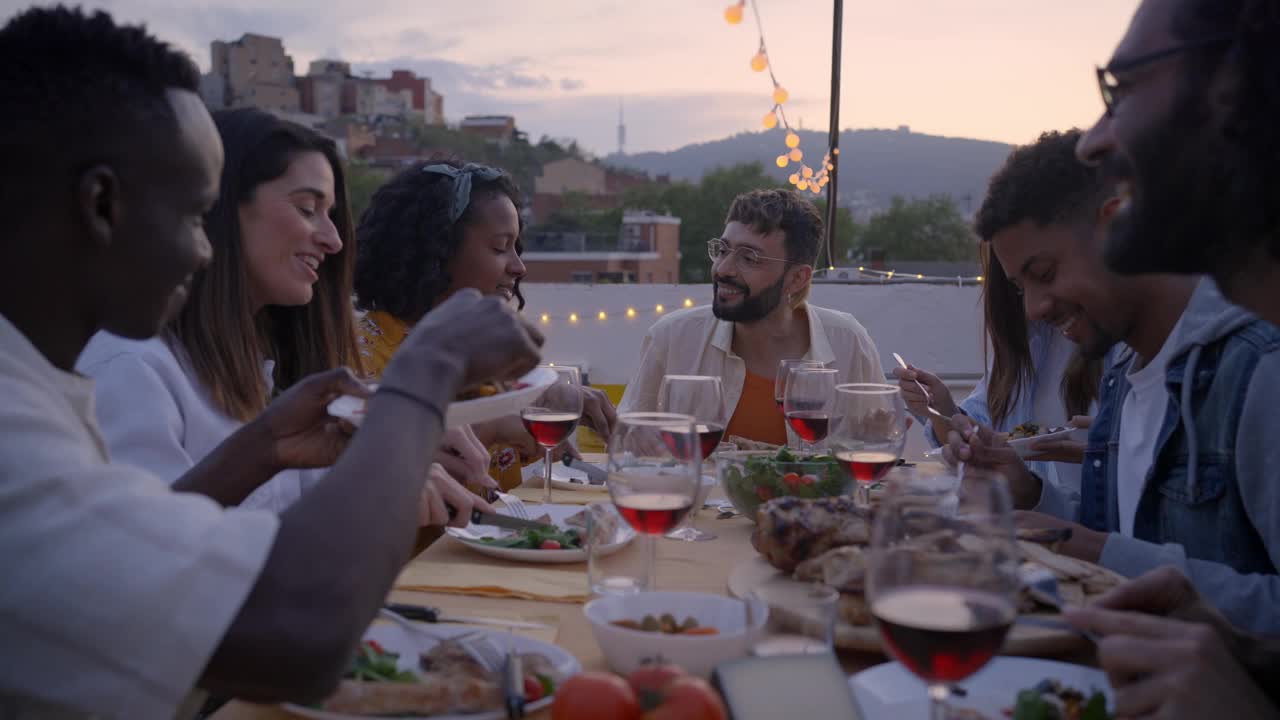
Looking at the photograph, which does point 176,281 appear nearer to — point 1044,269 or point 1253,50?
point 1253,50

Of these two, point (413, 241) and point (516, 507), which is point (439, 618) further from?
point (413, 241)

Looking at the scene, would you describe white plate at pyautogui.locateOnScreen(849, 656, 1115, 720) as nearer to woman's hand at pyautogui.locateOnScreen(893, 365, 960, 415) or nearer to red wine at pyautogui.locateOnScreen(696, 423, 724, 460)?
red wine at pyautogui.locateOnScreen(696, 423, 724, 460)

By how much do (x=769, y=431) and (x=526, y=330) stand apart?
2.93 m

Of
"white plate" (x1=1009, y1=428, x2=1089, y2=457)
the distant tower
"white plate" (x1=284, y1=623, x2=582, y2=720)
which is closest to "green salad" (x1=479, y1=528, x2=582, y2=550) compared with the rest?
"white plate" (x1=284, y1=623, x2=582, y2=720)

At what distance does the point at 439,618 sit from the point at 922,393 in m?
2.28

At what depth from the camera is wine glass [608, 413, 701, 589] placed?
5.15ft

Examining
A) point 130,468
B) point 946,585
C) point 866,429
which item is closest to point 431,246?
point 866,429

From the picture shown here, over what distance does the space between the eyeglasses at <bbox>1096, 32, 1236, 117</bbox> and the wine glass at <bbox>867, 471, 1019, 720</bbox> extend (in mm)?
741

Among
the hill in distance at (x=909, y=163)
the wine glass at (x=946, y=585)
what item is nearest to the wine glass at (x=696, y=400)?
the wine glass at (x=946, y=585)

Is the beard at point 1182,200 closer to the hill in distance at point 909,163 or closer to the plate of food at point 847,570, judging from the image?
the plate of food at point 847,570

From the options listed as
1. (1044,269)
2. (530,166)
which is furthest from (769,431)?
(530,166)

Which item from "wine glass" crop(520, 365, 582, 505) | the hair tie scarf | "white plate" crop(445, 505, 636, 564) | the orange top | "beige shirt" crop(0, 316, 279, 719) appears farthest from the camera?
the orange top

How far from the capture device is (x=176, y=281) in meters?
1.20

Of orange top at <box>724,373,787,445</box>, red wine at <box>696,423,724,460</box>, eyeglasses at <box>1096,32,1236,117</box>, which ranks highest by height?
eyeglasses at <box>1096,32,1236,117</box>
